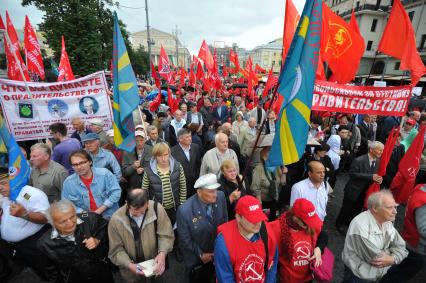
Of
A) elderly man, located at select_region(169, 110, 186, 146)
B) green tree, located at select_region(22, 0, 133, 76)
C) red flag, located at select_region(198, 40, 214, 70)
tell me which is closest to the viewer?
elderly man, located at select_region(169, 110, 186, 146)

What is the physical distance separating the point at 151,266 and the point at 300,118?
231 centimetres

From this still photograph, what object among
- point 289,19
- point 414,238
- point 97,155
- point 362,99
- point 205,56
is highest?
point 289,19

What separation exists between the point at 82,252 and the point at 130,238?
0.47 m

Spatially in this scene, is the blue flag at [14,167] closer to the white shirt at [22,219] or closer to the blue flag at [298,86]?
the white shirt at [22,219]

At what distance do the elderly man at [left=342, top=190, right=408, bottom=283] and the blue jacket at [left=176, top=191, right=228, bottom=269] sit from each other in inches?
57.4

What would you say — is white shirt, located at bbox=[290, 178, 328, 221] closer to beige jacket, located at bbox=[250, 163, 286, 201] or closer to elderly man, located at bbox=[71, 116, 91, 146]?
beige jacket, located at bbox=[250, 163, 286, 201]

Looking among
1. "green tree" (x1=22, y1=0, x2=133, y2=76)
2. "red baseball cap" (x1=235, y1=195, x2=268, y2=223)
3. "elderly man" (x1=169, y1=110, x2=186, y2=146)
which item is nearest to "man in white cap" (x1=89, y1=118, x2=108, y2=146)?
"elderly man" (x1=169, y1=110, x2=186, y2=146)

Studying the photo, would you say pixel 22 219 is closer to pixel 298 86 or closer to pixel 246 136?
pixel 298 86

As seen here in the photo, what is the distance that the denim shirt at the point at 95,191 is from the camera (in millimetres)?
2859

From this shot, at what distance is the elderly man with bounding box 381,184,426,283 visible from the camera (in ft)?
8.41

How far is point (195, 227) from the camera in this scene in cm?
256

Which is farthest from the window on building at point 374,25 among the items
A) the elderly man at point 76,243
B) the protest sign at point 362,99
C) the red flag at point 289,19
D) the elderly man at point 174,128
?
the elderly man at point 76,243

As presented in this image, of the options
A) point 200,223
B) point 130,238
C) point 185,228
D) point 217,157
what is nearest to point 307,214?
point 200,223

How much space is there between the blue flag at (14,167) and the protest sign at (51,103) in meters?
1.88
